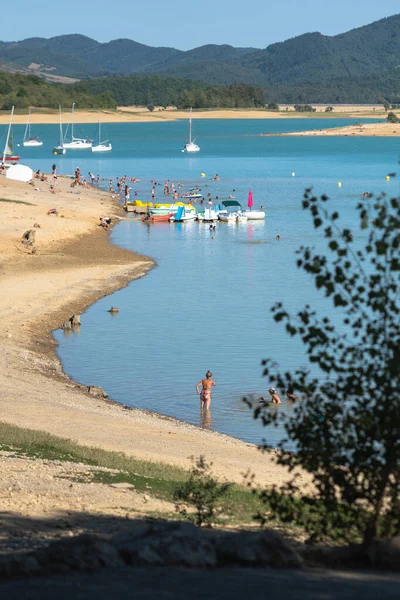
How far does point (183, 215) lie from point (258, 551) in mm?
49228

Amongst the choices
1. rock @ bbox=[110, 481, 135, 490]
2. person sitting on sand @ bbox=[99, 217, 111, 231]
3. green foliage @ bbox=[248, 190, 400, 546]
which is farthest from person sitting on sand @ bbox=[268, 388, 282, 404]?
person sitting on sand @ bbox=[99, 217, 111, 231]

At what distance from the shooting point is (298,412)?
→ 9297 millimetres

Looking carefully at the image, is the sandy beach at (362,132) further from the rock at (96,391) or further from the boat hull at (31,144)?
the rock at (96,391)

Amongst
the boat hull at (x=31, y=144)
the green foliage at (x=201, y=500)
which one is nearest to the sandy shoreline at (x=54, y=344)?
the green foliage at (x=201, y=500)

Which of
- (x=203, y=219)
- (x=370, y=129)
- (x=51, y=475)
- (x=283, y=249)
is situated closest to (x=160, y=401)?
(x=51, y=475)

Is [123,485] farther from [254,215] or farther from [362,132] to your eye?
[362,132]

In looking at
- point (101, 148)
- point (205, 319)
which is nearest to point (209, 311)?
point (205, 319)

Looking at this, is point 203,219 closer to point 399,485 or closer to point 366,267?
point 366,267

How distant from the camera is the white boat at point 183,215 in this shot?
57500 millimetres

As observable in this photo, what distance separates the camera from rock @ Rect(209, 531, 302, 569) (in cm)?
872

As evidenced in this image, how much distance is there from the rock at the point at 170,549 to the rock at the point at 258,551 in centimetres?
12

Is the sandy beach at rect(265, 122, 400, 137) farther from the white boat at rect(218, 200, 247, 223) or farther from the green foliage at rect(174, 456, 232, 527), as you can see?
the green foliage at rect(174, 456, 232, 527)

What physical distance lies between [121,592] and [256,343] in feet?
66.0

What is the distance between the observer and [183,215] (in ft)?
189
